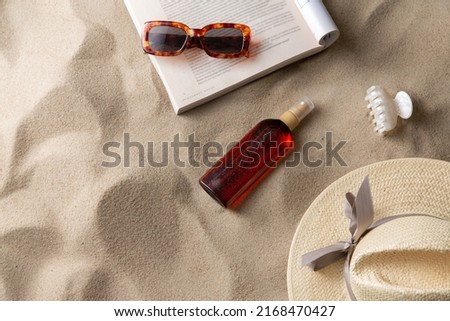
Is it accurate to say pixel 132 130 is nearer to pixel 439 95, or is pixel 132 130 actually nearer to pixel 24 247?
pixel 24 247

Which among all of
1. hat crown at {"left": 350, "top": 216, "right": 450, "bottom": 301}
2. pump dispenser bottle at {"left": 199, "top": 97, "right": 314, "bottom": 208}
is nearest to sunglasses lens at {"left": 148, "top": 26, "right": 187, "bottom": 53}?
pump dispenser bottle at {"left": 199, "top": 97, "right": 314, "bottom": 208}

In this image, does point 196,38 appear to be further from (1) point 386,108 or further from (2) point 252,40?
(1) point 386,108

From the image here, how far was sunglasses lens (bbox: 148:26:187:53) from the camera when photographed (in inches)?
36.8

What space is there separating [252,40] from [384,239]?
472mm

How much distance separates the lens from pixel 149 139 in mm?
955

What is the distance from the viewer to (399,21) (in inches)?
39.5

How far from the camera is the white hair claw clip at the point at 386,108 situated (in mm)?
922

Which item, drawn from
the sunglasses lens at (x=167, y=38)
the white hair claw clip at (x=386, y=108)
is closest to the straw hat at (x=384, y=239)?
the white hair claw clip at (x=386, y=108)

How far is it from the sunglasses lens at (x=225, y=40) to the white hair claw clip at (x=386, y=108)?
0.86 ft

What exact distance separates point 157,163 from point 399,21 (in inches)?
21.6

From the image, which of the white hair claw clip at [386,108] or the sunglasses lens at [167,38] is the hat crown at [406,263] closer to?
the white hair claw clip at [386,108]

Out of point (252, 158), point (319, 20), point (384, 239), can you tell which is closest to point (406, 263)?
point (384, 239)

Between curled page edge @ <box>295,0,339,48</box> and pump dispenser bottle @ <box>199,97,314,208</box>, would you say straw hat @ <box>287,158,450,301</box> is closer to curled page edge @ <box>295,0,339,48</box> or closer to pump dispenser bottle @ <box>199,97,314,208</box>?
pump dispenser bottle @ <box>199,97,314,208</box>

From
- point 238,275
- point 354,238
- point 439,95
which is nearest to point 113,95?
point 238,275
